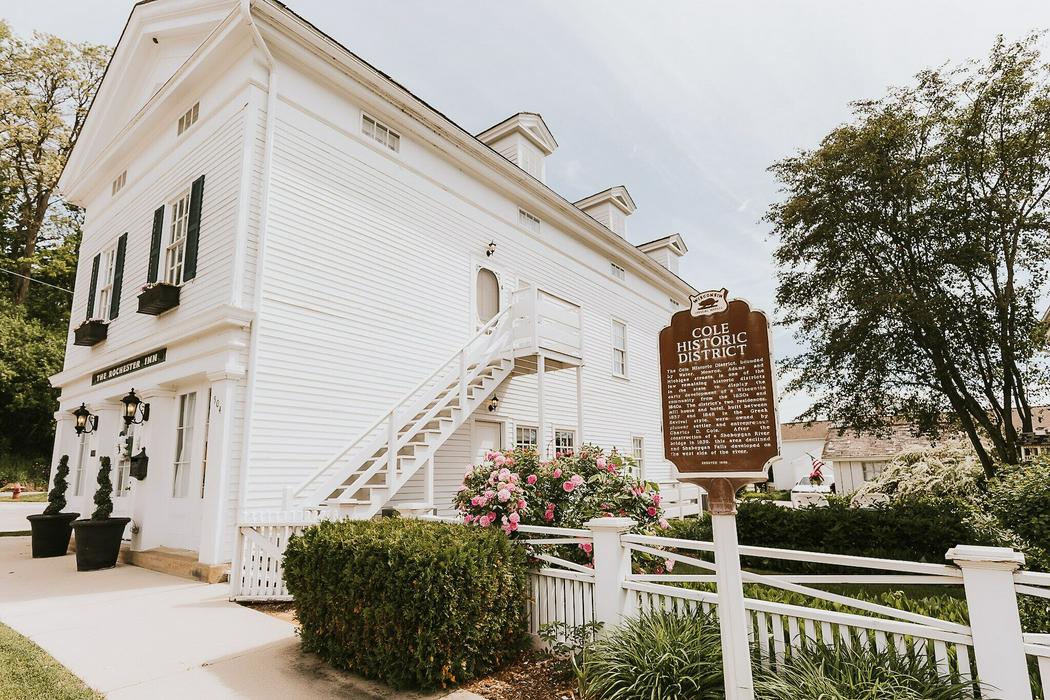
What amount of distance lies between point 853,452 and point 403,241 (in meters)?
26.2

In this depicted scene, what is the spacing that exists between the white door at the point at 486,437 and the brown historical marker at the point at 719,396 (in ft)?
29.3

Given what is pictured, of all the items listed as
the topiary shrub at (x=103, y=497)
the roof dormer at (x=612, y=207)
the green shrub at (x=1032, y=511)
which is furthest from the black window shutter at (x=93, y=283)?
the green shrub at (x=1032, y=511)

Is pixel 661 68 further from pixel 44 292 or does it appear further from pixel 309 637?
pixel 44 292

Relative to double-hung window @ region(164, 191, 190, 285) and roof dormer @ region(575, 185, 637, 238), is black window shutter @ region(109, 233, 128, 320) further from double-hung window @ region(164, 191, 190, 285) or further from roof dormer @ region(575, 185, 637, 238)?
roof dormer @ region(575, 185, 637, 238)

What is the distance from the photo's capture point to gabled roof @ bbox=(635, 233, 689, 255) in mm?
23594

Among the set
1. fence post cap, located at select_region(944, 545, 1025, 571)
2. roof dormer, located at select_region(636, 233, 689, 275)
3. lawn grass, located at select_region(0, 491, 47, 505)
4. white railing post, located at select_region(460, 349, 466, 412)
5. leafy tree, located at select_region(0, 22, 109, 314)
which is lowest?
lawn grass, located at select_region(0, 491, 47, 505)

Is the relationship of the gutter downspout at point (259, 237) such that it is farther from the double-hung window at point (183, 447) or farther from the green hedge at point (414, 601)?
the green hedge at point (414, 601)

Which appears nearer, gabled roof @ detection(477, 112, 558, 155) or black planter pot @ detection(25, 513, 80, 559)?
black planter pot @ detection(25, 513, 80, 559)

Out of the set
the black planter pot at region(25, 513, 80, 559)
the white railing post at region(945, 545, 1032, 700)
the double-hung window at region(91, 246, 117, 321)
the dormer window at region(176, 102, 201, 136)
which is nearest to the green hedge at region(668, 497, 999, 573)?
the white railing post at region(945, 545, 1032, 700)

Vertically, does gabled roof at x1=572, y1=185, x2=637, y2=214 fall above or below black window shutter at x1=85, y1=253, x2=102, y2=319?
above

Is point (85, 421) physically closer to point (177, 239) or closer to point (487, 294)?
point (177, 239)

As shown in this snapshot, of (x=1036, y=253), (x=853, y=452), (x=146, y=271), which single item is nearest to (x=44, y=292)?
(x=146, y=271)

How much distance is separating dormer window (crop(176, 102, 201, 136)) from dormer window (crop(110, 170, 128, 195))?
2.91 m

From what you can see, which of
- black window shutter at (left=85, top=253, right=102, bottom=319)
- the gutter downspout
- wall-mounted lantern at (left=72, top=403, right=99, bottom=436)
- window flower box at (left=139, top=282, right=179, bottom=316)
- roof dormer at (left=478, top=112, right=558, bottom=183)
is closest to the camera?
the gutter downspout
